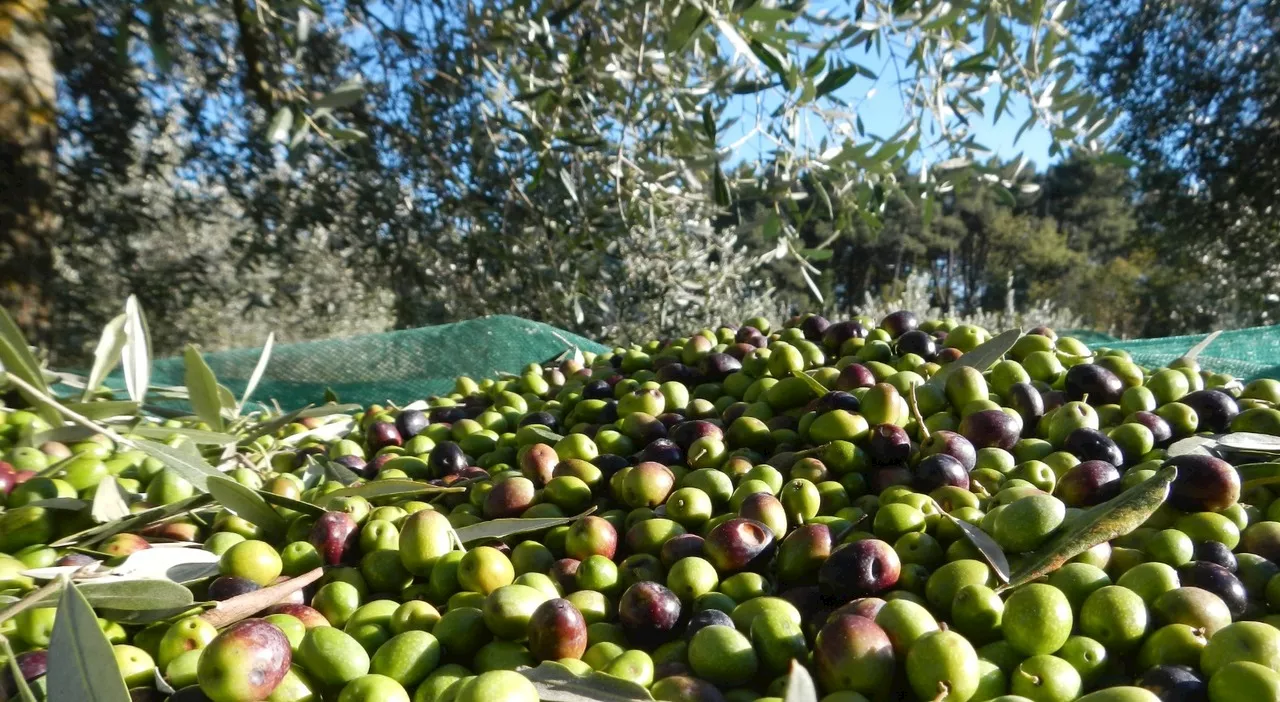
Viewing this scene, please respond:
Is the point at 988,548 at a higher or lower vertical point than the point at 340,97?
lower

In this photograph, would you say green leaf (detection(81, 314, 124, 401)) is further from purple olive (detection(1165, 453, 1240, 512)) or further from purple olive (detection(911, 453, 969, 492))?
purple olive (detection(1165, 453, 1240, 512))

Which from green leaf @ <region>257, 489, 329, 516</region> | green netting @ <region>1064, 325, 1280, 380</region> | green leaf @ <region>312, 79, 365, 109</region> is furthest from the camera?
green leaf @ <region>312, 79, 365, 109</region>

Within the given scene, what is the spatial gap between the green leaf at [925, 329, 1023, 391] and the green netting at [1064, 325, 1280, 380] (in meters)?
1.11

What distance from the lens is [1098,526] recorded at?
4.12 ft

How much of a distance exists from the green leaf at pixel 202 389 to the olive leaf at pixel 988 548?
1600 millimetres

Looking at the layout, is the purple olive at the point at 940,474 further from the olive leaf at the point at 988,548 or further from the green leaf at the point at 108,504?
the green leaf at the point at 108,504

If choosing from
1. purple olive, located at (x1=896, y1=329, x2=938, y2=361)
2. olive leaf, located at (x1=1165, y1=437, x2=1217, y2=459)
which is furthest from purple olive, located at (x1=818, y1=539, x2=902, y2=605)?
purple olive, located at (x1=896, y1=329, x2=938, y2=361)

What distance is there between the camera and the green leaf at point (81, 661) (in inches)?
35.9

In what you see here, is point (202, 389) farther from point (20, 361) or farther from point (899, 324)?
point (899, 324)

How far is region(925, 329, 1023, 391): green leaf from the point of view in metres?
2.01

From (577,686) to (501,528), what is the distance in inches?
19.7

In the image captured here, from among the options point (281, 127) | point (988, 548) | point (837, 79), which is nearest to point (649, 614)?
point (988, 548)

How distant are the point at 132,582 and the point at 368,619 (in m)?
0.34

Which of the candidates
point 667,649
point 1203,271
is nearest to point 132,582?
point 667,649
